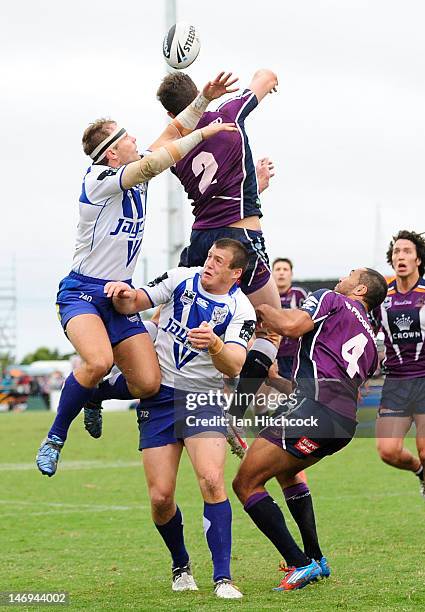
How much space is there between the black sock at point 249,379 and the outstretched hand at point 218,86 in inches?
86.6

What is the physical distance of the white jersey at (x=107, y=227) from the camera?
27.7 ft

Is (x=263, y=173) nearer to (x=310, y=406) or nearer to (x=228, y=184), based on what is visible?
(x=228, y=184)

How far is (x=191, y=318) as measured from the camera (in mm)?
8453

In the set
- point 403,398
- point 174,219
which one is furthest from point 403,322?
point 174,219

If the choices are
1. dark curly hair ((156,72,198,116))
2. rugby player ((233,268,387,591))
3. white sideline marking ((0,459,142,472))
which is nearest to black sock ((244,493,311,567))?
rugby player ((233,268,387,591))

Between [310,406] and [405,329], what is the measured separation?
135 inches

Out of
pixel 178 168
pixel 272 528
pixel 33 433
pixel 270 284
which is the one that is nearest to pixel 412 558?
pixel 272 528

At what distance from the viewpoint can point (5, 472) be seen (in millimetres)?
18422

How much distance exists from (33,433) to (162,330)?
1959cm

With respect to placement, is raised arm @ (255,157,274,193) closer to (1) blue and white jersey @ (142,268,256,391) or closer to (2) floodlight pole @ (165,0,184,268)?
(1) blue and white jersey @ (142,268,256,391)

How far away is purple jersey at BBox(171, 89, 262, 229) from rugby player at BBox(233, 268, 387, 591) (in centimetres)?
111

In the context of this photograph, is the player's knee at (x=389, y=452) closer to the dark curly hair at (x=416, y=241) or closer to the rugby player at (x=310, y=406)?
the dark curly hair at (x=416, y=241)

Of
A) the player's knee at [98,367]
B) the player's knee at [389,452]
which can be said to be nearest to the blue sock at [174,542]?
the player's knee at [98,367]

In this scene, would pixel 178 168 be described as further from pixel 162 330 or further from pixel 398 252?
pixel 398 252
